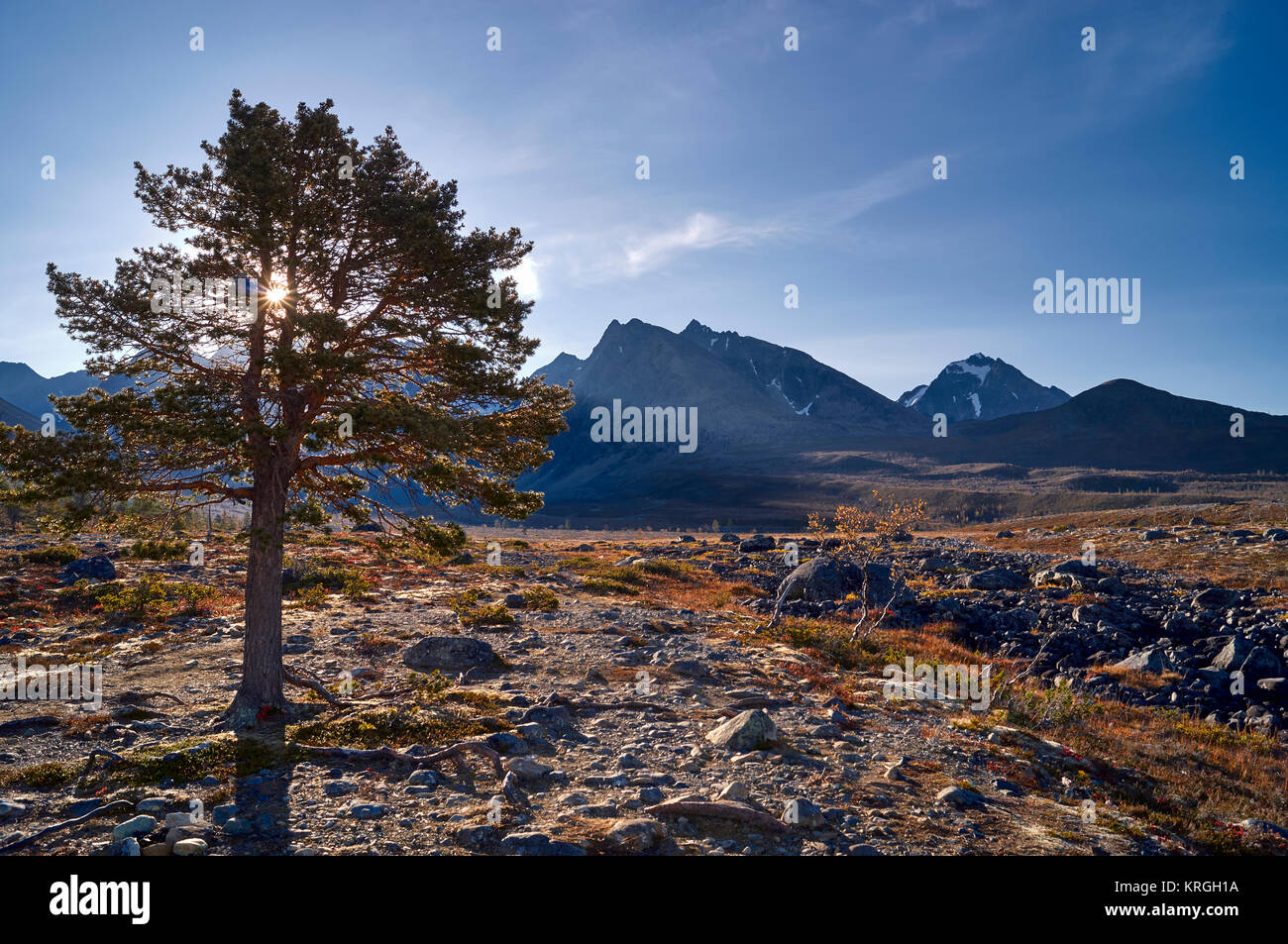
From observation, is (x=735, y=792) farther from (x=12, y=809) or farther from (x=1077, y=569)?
(x=1077, y=569)

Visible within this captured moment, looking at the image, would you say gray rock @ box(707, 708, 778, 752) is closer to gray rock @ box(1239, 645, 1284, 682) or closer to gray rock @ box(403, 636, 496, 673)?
gray rock @ box(403, 636, 496, 673)

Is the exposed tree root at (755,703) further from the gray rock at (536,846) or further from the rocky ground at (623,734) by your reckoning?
the gray rock at (536,846)

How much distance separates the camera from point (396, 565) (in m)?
39.2

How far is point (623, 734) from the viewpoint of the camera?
37.3 ft

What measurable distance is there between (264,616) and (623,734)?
6895 millimetres

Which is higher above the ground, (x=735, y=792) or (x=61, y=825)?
(x=61, y=825)

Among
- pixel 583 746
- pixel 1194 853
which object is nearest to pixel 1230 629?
pixel 1194 853

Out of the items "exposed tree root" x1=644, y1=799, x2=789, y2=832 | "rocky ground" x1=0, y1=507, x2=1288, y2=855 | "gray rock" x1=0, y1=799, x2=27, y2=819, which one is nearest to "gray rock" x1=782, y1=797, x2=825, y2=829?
"rocky ground" x1=0, y1=507, x2=1288, y2=855

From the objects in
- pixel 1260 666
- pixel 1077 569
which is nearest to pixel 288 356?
pixel 1260 666

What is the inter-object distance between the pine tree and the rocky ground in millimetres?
2023

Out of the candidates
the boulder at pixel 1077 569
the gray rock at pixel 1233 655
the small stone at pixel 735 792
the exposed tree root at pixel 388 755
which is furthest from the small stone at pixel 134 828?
the boulder at pixel 1077 569

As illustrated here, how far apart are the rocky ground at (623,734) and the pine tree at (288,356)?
2023mm

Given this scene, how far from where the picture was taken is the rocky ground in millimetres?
7414
